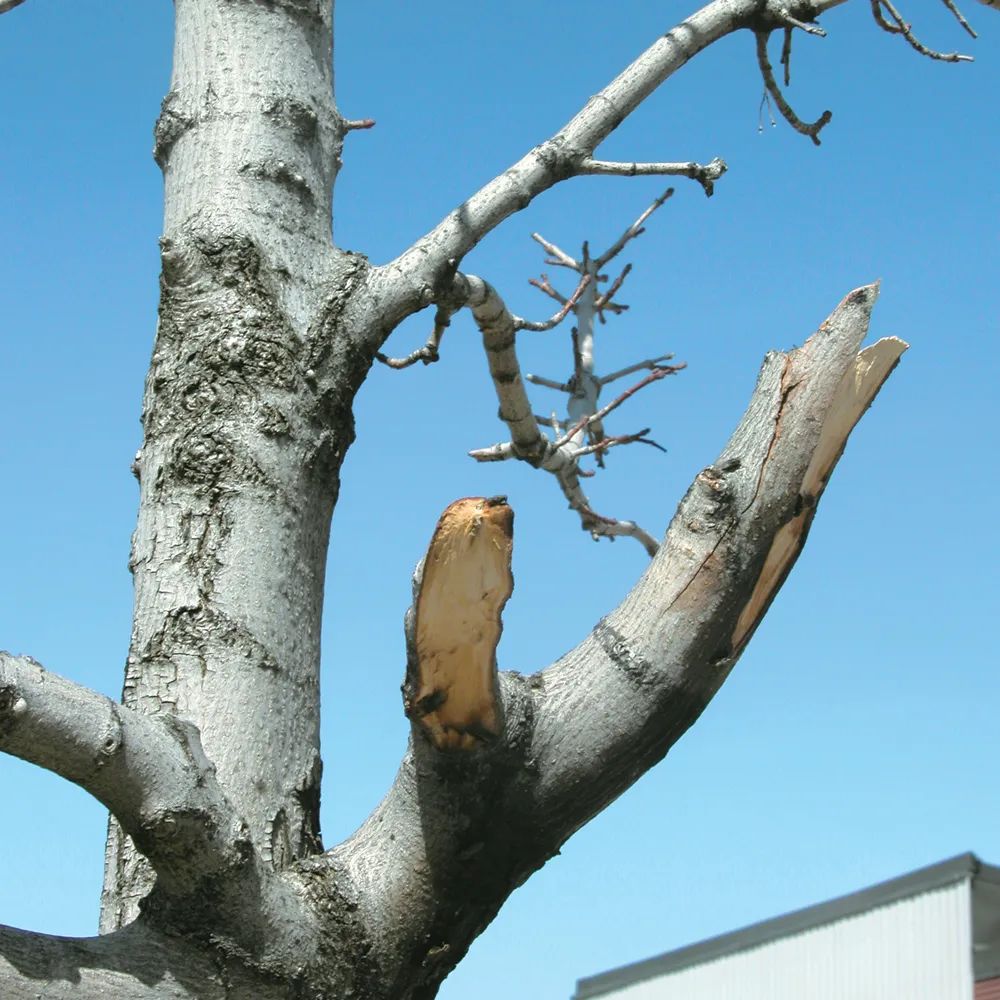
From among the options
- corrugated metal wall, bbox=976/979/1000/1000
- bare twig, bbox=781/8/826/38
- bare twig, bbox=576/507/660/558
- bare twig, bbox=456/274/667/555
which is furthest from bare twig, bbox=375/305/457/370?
corrugated metal wall, bbox=976/979/1000/1000

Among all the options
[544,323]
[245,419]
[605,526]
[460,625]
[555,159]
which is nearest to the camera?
[460,625]

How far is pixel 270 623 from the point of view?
2365 mm

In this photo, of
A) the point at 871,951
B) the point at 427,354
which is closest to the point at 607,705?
the point at 427,354

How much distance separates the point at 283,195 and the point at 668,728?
144 cm

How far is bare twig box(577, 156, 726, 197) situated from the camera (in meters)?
3.06

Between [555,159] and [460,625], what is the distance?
1.48 metres

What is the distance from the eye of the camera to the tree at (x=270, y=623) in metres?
1.88

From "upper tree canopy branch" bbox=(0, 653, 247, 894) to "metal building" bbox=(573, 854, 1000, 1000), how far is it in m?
6.80

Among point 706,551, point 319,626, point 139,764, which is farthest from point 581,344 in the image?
point 139,764

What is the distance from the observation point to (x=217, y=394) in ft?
8.32

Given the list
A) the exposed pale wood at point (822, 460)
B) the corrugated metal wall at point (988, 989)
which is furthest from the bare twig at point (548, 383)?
the corrugated metal wall at point (988, 989)

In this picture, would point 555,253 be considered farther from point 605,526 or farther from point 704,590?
point 704,590

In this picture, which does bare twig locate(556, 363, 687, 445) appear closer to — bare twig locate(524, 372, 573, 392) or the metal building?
bare twig locate(524, 372, 573, 392)

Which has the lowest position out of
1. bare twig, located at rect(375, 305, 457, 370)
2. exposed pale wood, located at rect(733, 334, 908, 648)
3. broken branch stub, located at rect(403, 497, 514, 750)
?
broken branch stub, located at rect(403, 497, 514, 750)
